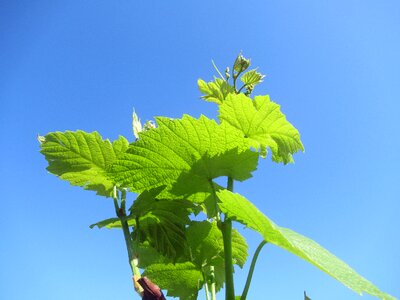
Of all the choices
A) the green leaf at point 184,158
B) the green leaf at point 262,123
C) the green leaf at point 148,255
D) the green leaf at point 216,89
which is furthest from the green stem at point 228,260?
the green leaf at point 216,89

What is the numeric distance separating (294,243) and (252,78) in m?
0.73

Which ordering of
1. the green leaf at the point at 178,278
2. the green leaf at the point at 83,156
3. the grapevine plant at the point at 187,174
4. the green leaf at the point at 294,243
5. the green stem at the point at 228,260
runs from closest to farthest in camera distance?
the green leaf at the point at 294,243, the green stem at the point at 228,260, the grapevine plant at the point at 187,174, the green leaf at the point at 83,156, the green leaf at the point at 178,278

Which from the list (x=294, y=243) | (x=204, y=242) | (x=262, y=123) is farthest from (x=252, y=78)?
(x=294, y=243)

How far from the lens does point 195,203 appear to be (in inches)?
52.6

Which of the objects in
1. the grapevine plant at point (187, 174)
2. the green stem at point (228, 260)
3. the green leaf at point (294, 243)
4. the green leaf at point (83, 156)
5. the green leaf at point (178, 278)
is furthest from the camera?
the green leaf at point (178, 278)

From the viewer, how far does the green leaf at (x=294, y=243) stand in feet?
2.90

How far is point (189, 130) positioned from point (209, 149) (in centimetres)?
8

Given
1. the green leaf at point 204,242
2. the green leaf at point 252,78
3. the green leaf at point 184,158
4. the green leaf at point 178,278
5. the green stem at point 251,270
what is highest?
the green leaf at point 252,78

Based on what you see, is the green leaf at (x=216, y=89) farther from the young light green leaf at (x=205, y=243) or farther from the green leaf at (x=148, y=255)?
the green leaf at (x=148, y=255)

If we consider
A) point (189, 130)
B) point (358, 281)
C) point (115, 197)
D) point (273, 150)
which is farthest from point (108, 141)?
point (358, 281)

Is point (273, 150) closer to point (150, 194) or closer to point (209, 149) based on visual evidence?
point (209, 149)

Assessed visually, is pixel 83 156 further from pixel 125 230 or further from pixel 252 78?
pixel 252 78

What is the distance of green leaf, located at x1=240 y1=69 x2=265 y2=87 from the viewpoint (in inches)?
56.9

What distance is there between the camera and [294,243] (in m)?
0.91
